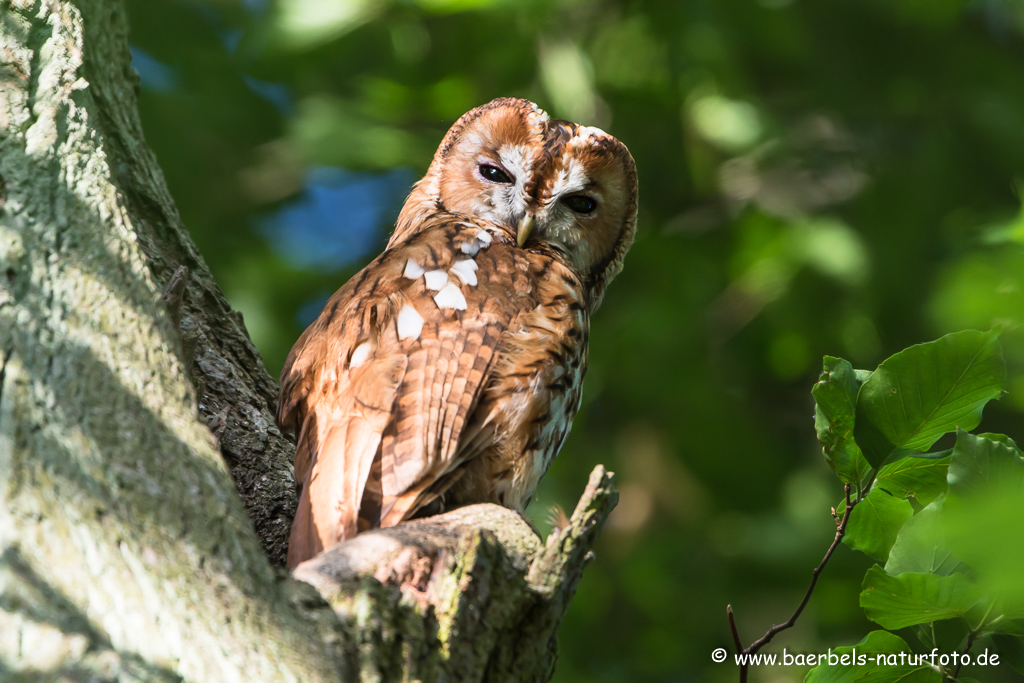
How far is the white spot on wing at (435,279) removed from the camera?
6.48 feet

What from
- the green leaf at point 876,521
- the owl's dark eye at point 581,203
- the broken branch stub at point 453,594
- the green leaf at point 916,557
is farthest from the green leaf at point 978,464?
the owl's dark eye at point 581,203

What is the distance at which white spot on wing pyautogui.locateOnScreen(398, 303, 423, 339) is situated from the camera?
6.09 ft

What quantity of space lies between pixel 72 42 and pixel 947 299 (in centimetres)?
165

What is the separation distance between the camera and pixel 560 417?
6.98ft

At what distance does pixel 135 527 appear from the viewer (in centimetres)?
108

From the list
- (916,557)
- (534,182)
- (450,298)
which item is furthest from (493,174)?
(916,557)

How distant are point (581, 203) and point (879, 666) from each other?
173cm

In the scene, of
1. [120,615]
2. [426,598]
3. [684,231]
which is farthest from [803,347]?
[120,615]

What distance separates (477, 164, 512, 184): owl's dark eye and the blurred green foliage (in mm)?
1494

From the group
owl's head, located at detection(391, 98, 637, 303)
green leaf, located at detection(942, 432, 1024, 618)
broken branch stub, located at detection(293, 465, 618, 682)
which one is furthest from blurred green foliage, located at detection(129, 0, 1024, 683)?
green leaf, located at detection(942, 432, 1024, 618)

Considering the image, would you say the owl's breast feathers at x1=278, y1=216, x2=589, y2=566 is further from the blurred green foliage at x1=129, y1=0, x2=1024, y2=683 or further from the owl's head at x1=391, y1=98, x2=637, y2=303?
the blurred green foliage at x1=129, y1=0, x2=1024, y2=683

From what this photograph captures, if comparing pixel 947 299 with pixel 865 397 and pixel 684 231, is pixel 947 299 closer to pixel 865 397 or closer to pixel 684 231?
pixel 865 397

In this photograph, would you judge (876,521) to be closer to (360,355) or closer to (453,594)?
(453,594)

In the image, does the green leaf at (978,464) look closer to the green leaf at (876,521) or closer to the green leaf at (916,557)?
the green leaf at (916,557)
